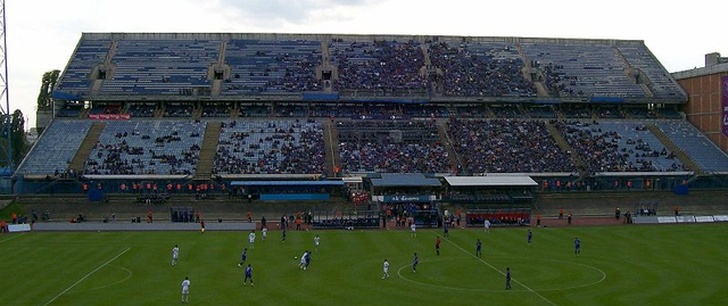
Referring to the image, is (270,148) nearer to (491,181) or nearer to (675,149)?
(491,181)

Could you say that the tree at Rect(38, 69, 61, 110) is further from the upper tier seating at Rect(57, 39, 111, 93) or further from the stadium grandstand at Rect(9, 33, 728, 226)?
the stadium grandstand at Rect(9, 33, 728, 226)

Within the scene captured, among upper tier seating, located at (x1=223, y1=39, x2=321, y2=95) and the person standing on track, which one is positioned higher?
upper tier seating, located at (x1=223, y1=39, x2=321, y2=95)

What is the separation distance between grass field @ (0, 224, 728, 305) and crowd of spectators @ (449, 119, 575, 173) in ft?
68.8

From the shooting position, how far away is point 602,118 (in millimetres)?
95812

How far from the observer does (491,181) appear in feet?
239

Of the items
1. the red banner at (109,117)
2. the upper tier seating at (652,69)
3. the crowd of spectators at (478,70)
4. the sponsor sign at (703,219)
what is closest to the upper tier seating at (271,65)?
the red banner at (109,117)

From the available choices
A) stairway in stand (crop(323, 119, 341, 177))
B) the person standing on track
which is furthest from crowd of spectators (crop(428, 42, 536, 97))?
the person standing on track

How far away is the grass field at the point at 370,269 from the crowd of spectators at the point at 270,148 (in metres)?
19.1

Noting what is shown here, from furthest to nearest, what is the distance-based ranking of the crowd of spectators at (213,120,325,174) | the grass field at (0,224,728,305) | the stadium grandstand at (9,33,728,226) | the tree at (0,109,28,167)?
the tree at (0,109,28,167) < the crowd of spectators at (213,120,325,174) < the stadium grandstand at (9,33,728,226) < the grass field at (0,224,728,305)

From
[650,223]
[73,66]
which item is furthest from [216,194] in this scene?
[650,223]

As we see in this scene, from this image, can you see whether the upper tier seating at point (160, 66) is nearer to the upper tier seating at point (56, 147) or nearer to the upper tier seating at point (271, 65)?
the upper tier seating at point (271, 65)

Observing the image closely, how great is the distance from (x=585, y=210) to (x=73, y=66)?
2755 inches

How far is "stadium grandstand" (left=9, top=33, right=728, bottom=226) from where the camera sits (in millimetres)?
A: 74688

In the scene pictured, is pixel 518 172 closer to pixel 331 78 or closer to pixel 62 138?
pixel 331 78
